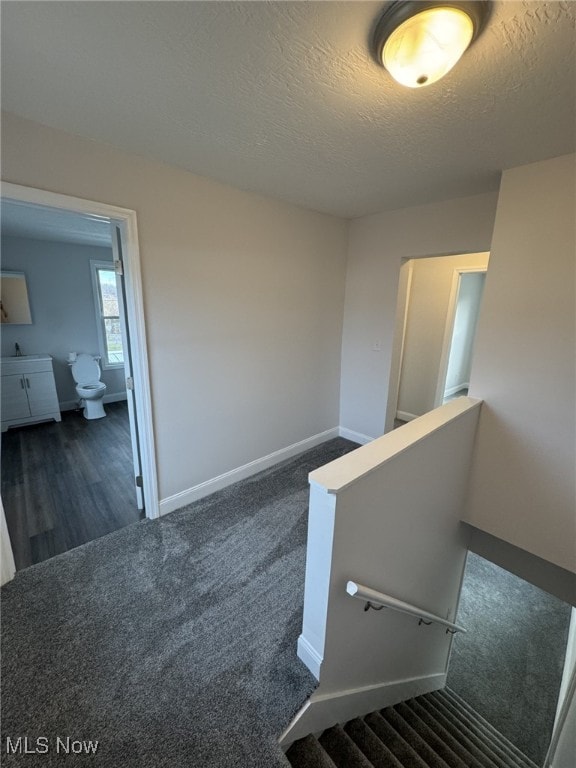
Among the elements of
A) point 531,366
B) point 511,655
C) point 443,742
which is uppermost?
point 531,366

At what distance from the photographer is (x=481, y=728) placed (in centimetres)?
244

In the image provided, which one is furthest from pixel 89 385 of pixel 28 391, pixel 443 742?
pixel 443 742

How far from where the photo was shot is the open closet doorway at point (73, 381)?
2.11 m

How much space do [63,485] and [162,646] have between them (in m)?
2.04

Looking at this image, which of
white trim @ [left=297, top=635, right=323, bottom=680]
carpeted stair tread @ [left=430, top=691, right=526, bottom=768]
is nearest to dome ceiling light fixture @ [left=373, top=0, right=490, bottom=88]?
white trim @ [left=297, top=635, right=323, bottom=680]

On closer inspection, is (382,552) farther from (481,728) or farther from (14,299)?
(14,299)

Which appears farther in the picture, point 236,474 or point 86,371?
point 86,371

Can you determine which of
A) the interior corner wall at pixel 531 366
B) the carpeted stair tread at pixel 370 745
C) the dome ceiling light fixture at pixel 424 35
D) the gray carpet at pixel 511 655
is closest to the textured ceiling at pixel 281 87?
the dome ceiling light fixture at pixel 424 35

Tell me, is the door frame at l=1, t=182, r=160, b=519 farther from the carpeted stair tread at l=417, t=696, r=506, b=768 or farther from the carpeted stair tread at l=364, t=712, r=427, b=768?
the carpeted stair tread at l=417, t=696, r=506, b=768

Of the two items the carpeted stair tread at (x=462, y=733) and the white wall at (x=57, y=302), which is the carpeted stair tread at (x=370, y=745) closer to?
the carpeted stair tread at (x=462, y=733)

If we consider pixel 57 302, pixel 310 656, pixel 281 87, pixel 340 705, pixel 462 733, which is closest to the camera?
pixel 281 87

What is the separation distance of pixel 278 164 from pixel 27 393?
4.28m

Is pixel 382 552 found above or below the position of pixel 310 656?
above

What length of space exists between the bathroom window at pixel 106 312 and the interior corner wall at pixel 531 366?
4839 mm
